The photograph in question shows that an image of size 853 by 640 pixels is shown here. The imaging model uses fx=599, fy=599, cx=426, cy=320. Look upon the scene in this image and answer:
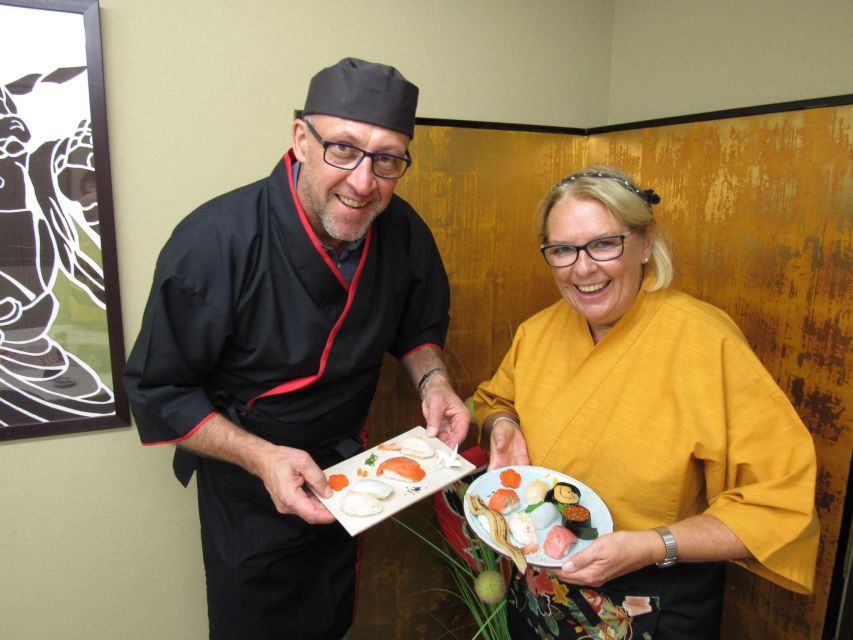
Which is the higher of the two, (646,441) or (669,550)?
(646,441)

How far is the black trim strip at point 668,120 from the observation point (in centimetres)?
135

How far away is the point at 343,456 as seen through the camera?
147 cm

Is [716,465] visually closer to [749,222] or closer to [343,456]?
[749,222]

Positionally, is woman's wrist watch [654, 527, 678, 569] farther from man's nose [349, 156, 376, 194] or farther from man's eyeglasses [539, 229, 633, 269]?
man's nose [349, 156, 376, 194]

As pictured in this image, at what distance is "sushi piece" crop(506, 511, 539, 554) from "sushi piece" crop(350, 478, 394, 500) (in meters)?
0.25

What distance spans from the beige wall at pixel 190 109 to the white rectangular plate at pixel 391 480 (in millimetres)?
751

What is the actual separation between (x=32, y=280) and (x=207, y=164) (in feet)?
1.70

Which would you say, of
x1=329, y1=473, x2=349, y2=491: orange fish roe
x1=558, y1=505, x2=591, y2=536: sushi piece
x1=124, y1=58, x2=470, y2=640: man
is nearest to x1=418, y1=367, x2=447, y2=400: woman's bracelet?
x1=124, y1=58, x2=470, y2=640: man

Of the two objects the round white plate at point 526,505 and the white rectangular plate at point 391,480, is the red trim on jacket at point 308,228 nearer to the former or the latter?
the white rectangular plate at point 391,480

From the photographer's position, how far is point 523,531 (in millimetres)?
1161

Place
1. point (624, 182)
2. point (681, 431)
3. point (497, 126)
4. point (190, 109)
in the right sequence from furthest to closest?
point (497, 126)
point (190, 109)
point (624, 182)
point (681, 431)

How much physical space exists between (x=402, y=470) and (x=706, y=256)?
104 cm

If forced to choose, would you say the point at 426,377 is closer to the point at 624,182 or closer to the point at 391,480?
the point at 391,480

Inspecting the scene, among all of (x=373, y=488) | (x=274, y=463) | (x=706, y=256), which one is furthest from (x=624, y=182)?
(x=274, y=463)
